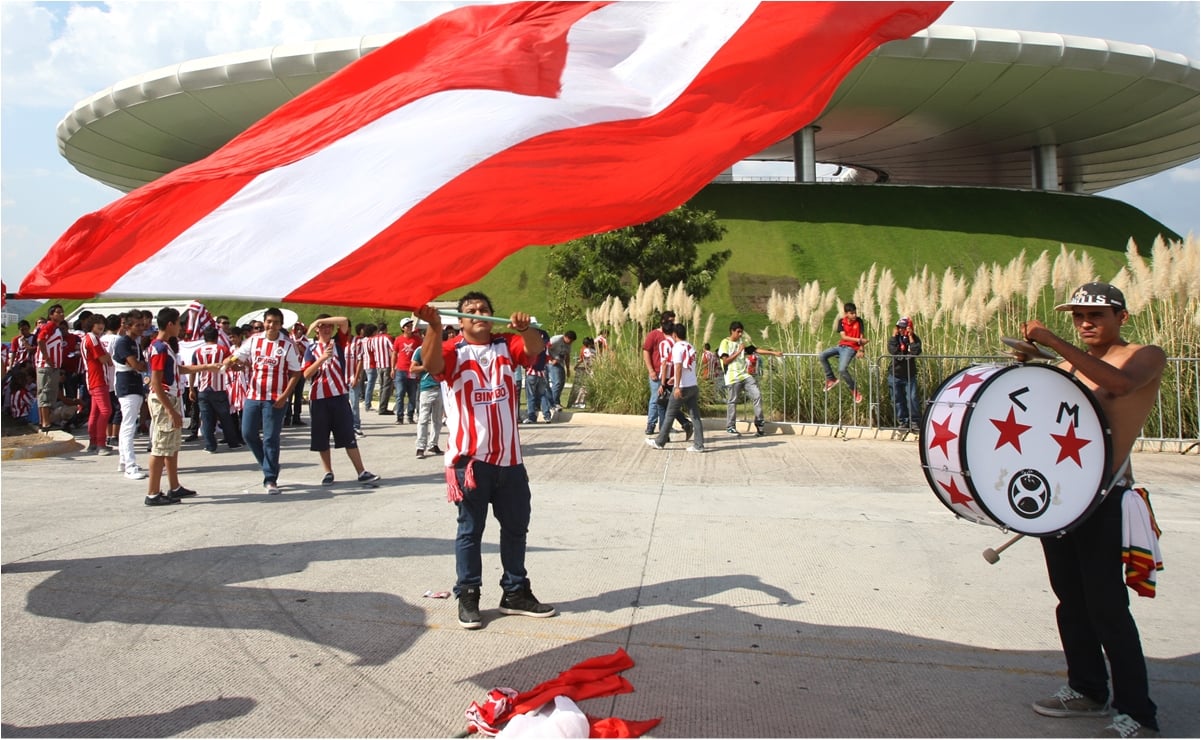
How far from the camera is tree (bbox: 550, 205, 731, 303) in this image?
70.8 ft

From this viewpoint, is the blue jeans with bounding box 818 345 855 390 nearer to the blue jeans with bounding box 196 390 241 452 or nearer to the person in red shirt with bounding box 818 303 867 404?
the person in red shirt with bounding box 818 303 867 404

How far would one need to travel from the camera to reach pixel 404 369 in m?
15.0

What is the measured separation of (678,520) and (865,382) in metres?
7.17

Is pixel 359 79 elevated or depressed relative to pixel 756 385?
elevated

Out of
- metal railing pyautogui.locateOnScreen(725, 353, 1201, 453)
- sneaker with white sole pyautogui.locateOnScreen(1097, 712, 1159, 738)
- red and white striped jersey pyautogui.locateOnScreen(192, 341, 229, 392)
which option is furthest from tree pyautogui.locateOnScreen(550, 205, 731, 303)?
sneaker with white sole pyautogui.locateOnScreen(1097, 712, 1159, 738)

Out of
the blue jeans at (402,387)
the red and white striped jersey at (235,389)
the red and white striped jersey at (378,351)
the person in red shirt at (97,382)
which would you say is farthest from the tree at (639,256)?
the person in red shirt at (97,382)

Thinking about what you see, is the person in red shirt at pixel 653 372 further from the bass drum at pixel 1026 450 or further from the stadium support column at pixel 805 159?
the stadium support column at pixel 805 159

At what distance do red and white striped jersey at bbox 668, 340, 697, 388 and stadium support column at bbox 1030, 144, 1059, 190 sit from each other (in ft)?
156

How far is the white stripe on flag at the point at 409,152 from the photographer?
3578 mm

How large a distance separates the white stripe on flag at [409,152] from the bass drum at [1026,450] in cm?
220

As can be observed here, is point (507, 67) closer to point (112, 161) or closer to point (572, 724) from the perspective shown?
point (572, 724)

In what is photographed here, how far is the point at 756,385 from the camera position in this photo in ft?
45.2

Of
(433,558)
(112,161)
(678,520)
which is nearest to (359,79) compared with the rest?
(433,558)

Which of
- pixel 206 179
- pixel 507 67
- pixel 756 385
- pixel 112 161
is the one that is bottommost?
pixel 756 385
